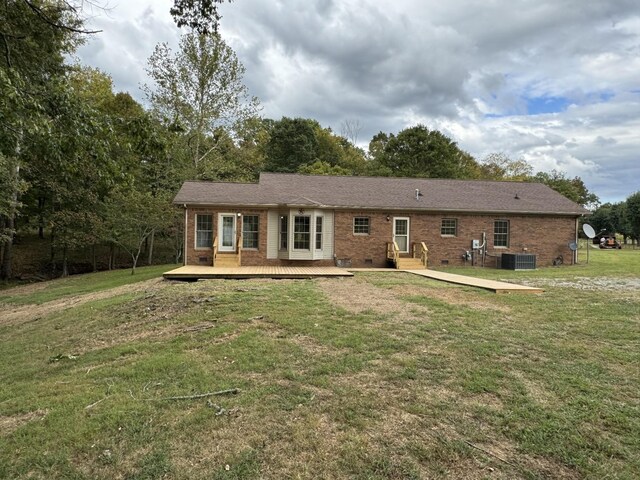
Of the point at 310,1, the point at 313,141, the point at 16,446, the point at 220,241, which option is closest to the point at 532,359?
the point at 16,446

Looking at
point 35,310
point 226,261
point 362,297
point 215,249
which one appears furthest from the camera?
point 226,261

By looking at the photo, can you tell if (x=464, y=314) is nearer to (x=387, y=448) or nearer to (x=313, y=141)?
(x=387, y=448)

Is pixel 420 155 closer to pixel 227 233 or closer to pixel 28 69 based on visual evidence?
pixel 227 233

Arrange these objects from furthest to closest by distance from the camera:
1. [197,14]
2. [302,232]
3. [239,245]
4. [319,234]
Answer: [319,234] < [302,232] < [239,245] < [197,14]

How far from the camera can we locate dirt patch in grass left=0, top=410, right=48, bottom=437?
3.43m

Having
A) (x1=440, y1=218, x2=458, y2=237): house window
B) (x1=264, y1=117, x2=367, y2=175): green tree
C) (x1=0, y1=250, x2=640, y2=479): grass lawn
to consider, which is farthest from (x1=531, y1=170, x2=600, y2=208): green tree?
(x1=0, y1=250, x2=640, y2=479): grass lawn

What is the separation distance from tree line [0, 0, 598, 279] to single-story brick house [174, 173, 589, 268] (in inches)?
124

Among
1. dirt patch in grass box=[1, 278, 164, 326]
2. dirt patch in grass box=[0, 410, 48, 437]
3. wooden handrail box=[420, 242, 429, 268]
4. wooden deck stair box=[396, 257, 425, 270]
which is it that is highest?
wooden handrail box=[420, 242, 429, 268]

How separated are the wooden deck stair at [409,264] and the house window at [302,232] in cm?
372

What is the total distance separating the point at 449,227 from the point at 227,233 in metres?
9.39

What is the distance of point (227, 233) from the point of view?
1580 cm

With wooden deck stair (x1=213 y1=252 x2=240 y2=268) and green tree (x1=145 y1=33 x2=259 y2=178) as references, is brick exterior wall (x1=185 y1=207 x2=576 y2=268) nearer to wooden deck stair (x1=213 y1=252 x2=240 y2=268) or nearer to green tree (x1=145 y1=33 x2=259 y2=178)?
wooden deck stair (x1=213 y1=252 x2=240 y2=268)

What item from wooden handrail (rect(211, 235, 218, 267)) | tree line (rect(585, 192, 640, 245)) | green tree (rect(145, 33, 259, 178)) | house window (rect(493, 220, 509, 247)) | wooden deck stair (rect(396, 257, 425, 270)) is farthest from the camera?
tree line (rect(585, 192, 640, 245))

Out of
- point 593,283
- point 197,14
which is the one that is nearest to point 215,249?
point 197,14
